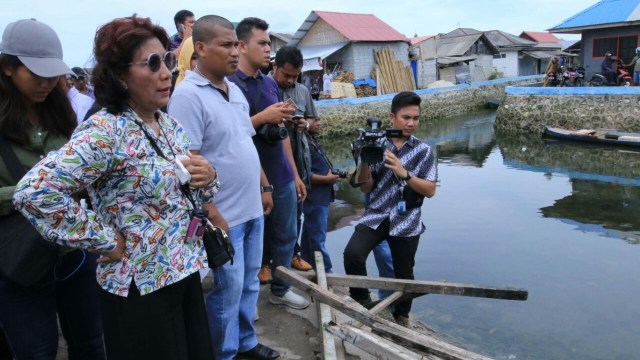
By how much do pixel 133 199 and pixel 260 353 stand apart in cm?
160

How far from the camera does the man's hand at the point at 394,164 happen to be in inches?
141

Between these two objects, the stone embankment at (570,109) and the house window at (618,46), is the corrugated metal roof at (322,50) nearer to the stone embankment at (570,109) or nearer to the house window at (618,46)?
the stone embankment at (570,109)

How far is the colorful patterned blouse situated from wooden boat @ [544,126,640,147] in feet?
51.7

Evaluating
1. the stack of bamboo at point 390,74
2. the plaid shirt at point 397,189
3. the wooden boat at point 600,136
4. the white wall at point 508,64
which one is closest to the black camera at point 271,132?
the plaid shirt at point 397,189

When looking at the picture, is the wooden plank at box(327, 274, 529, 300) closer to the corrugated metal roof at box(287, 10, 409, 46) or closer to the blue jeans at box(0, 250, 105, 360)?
the blue jeans at box(0, 250, 105, 360)

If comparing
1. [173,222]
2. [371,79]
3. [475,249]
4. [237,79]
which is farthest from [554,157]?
[173,222]

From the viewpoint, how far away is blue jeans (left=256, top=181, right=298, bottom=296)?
3.54 meters

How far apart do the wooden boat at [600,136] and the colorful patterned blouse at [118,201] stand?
15745 millimetres

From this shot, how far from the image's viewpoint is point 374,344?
2.79 metres

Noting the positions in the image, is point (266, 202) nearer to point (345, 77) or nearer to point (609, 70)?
point (609, 70)

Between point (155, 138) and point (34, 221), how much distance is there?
509mm

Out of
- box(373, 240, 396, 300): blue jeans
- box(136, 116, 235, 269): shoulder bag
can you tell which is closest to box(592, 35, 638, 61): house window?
box(373, 240, 396, 300): blue jeans

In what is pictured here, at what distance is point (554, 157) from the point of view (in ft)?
47.5

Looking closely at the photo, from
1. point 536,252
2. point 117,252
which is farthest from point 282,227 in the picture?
point 536,252
